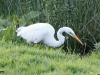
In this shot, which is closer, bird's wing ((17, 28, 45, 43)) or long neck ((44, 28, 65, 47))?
bird's wing ((17, 28, 45, 43))

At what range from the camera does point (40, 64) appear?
5.10 meters

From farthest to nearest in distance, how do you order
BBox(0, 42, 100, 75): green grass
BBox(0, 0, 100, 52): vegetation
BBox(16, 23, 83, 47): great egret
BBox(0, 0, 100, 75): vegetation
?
BBox(0, 0, 100, 52): vegetation, BBox(16, 23, 83, 47): great egret, BBox(0, 0, 100, 75): vegetation, BBox(0, 42, 100, 75): green grass

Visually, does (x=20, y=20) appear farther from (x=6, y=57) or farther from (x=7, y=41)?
(x=6, y=57)

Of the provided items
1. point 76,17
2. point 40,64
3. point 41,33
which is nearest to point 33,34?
point 41,33

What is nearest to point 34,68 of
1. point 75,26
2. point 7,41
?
point 7,41

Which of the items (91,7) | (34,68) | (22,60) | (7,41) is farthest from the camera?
(91,7)

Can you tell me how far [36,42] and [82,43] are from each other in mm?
970

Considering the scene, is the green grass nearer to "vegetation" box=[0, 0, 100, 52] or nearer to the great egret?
the great egret

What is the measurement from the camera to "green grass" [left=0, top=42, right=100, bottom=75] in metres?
4.81

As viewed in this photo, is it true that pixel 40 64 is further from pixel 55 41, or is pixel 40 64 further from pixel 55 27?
pixel 55 27

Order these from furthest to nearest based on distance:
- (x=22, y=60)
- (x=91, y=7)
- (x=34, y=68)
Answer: (x=91, y=7) < (x=22, y=60) < (x=34, y=68)

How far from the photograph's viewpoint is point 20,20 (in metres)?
8.08

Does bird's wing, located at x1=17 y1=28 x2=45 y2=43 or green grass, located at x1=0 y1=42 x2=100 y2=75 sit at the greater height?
bird's wing, located at x1=17 y1=28 x2=45 y2=43

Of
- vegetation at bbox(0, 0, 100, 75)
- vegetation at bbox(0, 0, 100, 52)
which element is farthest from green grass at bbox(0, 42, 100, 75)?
vegetation at bbox(0, 0, 100, 52)
